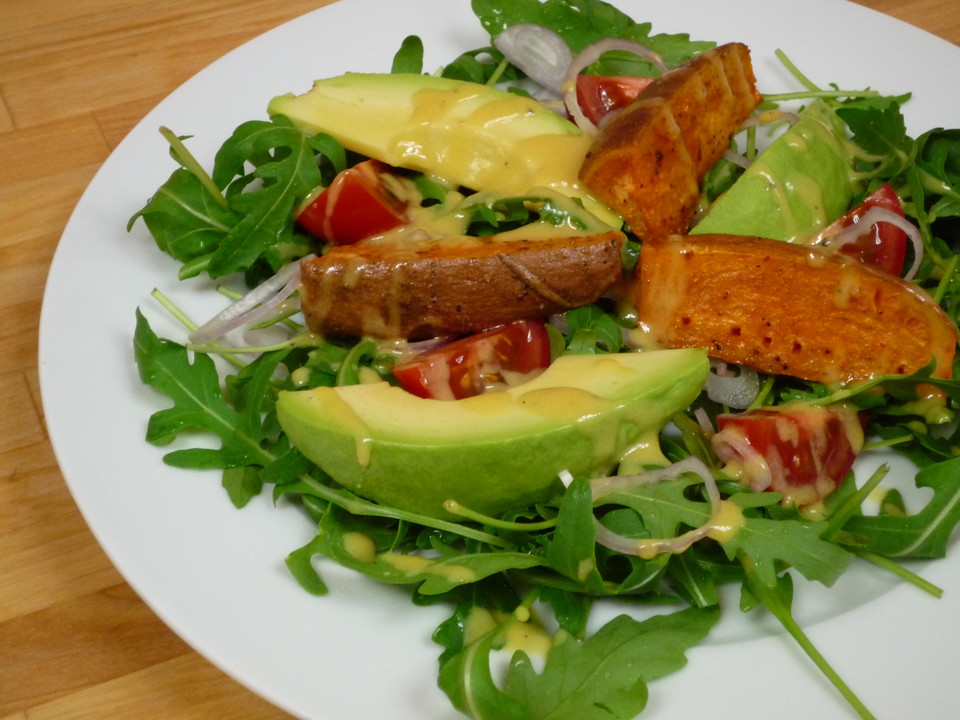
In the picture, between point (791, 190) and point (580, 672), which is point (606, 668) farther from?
point (791, 190)

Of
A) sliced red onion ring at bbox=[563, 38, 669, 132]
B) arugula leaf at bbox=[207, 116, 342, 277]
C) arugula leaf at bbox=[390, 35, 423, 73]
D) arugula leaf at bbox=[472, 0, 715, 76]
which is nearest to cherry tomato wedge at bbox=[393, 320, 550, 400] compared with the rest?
arugula leaf at bbox=[207, 116, 342, 277]

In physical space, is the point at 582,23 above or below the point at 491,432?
above

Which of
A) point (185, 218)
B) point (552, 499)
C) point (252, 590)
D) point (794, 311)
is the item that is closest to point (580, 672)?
point (552, 499)

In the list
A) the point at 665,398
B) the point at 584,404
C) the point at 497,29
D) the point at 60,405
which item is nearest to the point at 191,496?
the point at 60,405

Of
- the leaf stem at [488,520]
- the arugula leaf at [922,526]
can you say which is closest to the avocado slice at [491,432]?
the leaf stem at [488,520]

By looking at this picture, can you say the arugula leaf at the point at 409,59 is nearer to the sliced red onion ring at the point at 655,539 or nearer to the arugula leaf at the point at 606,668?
the sliced red onion ring at the point at 655,539

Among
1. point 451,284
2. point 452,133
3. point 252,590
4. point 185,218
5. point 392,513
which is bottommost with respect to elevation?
point 252,590

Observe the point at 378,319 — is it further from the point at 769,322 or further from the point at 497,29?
the point at 497,29
